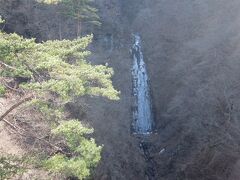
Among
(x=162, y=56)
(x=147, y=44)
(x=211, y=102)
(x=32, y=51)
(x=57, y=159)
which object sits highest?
(x=147, y=44)

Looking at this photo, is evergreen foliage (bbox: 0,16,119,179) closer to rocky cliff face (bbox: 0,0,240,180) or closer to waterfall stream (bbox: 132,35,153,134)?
rocky cliff face (bbox: 0,0,240,180)

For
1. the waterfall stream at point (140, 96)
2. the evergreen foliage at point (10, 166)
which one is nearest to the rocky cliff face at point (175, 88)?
the waterfall stream at point (140, 96)

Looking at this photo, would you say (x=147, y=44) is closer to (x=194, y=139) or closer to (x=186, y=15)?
(x=186, y=15)

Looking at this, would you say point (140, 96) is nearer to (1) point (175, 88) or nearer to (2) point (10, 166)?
(1) point (175, 88)

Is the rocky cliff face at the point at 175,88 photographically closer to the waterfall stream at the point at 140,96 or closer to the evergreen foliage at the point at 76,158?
the waterfall stream at the point at 140,96

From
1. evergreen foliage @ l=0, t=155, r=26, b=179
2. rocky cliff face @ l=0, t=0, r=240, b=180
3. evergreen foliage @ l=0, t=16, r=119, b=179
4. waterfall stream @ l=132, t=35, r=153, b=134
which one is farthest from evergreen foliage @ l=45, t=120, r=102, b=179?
waterfall stream @ l=132, t=35, r=153, b=134

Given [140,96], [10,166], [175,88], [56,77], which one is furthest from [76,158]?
[140,96]

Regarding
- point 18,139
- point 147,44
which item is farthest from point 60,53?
point 147,44

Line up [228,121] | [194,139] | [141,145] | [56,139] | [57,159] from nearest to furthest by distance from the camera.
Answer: [57,159] < [56,139] < [228,121] < [194,139] < [141,145]
